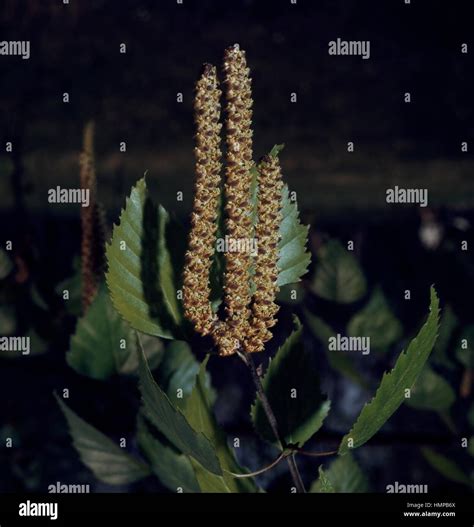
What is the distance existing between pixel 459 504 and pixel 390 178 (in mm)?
384

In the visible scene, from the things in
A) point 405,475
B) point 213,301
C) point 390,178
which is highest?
point 390,178

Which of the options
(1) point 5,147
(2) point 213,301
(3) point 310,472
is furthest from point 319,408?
(1) point 5,147

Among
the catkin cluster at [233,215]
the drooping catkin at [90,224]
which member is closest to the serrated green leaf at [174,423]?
the catkin cluster at [233,215]

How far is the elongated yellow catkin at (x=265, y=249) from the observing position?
0.94ft

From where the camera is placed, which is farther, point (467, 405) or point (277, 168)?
point (467, 405)

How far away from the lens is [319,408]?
1.25 feet

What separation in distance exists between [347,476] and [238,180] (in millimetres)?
254

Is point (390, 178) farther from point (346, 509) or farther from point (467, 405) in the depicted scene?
point (346, 509)

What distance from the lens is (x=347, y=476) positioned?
1.59 feet

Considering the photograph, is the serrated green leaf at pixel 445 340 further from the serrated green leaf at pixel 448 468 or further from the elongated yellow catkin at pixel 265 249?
the elongated yellow catkin at pixel 265 249

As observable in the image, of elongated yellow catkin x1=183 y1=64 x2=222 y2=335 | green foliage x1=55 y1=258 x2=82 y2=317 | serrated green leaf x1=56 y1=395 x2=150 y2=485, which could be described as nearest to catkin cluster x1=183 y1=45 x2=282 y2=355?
elongated yellow catkin x1=183 y1=64 x2=222 y2=335

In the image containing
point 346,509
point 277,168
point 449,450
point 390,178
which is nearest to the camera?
point 277,168

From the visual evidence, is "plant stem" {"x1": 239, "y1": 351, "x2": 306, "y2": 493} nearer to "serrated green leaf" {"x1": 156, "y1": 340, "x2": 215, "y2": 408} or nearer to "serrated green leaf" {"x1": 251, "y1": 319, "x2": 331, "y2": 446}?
"serrated green leaf" {"x1": 251, "y1": 319, "x2": 331, "y2": 446}

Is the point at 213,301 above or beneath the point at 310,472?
above
